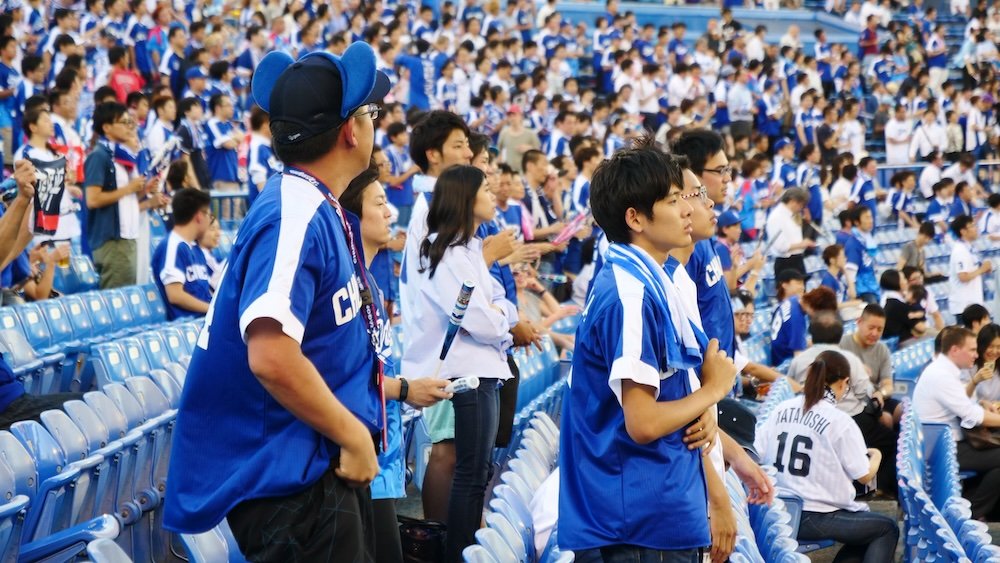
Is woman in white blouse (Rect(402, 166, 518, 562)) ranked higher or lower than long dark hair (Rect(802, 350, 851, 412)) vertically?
higher

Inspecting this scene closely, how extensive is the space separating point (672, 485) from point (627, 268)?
0.49m

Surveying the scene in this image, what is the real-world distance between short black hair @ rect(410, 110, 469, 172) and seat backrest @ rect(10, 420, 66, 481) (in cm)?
176

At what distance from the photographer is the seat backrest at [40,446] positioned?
158 inches

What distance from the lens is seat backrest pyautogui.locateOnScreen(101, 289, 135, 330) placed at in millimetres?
7574

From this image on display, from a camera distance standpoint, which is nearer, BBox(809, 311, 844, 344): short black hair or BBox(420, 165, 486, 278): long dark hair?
BBox(420, 165, 486, 278): long dark hair

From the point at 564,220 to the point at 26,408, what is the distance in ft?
21.5

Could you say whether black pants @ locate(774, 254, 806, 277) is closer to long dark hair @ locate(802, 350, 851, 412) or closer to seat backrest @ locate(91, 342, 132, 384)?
long dark hair @ locate(802, 350, 851, 412)

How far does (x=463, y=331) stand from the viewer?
13.7 feet

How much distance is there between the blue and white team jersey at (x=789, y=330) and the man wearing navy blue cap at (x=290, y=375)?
642cm

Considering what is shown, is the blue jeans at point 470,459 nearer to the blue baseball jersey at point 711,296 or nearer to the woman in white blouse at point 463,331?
the woman in white blouse at point 463,331

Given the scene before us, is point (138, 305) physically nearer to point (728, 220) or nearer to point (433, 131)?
point (433, 131)

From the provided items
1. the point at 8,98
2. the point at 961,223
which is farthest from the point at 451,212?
the point at 961,223

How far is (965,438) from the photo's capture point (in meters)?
7.27

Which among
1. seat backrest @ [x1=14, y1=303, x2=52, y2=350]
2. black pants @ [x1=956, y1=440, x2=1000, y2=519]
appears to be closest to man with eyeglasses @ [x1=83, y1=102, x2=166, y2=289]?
seat backrest @ [x1=14, y1=303, x2=52, y2=350]
